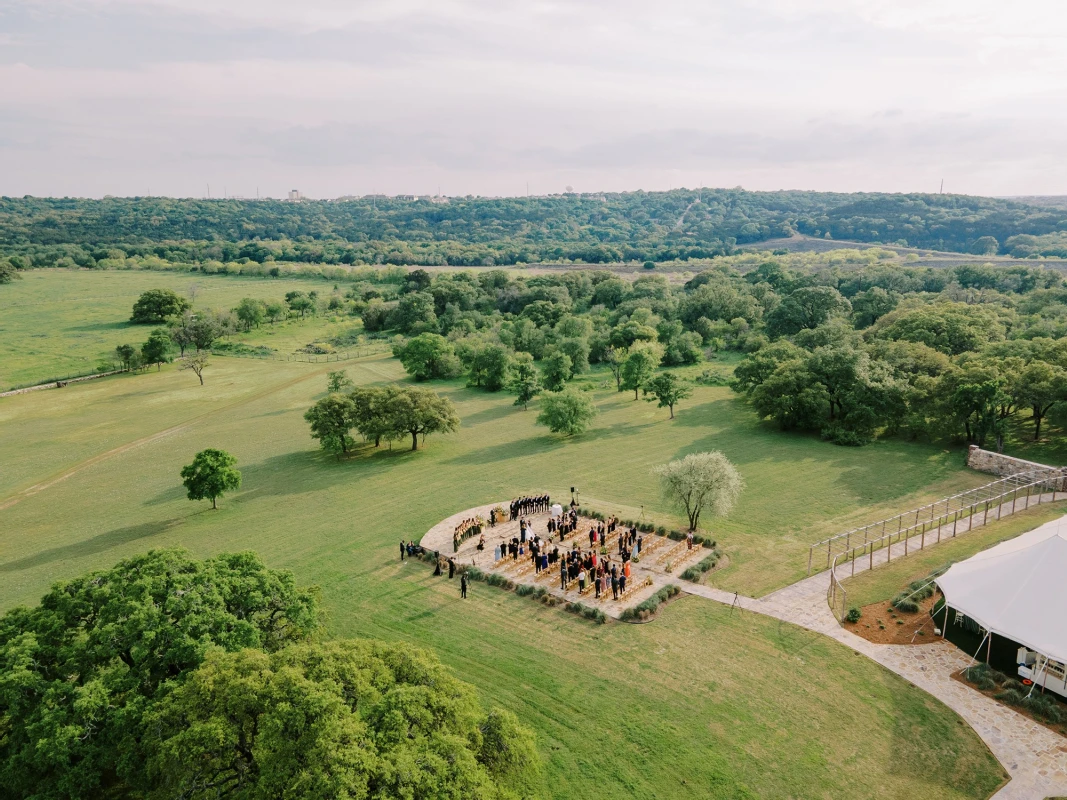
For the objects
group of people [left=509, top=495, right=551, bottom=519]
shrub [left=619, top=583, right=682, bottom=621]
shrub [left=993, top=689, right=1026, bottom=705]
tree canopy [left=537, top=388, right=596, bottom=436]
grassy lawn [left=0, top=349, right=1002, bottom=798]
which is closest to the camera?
grassy lawn [left=0, top=349, right=1002, bottom=798]

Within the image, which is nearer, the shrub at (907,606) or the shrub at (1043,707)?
the shrub at (1043,707)

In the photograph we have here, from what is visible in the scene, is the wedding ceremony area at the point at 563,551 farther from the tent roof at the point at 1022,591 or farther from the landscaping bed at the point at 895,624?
the tent roof at the point at 1022,591

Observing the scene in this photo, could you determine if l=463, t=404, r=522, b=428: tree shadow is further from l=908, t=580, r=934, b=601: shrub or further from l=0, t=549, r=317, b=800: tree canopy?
l=0, t=549, r=317, b=800: tree canopy

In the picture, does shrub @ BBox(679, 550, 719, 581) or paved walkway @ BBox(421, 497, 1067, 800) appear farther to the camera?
shrub @ BBox(679, 550, 719, 581)

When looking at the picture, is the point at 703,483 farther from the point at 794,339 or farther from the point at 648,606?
the point at 794,339

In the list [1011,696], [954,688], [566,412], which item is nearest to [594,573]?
[954,688]

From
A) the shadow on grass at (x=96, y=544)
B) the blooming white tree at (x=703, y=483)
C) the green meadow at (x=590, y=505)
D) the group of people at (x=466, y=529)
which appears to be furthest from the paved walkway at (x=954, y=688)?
the shadow on grass at (x=96, y=544)

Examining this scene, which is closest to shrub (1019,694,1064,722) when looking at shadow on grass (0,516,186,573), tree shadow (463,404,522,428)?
shadow on grass (0,516,186,573)
